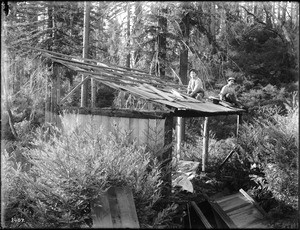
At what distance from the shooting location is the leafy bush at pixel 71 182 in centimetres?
510

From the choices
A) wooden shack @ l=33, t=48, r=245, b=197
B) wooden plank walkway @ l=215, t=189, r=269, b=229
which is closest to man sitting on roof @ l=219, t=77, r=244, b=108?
wooden shack @ l=33, t=48, r=245, b=197

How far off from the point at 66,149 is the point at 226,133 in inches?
506

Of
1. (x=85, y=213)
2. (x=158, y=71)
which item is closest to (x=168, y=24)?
(x=158, y=71)

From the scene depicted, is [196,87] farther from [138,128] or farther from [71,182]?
[71,182]

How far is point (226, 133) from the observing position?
17.0 meters

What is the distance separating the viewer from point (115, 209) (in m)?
5.19

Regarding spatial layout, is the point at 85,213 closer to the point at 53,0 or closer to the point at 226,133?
the point at 53,0

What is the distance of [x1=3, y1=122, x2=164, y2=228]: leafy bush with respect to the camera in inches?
201

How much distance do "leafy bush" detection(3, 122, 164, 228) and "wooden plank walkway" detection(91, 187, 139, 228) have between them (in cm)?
14

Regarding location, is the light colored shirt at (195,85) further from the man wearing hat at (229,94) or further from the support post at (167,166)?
the support post at (167,166)

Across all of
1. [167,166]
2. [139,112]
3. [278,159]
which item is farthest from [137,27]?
[167,166]

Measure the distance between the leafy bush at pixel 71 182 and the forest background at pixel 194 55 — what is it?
11.2 ft

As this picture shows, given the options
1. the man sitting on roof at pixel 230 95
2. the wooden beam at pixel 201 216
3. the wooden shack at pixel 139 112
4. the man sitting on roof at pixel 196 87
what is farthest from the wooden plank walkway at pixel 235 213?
the man sitting on roof at pixel 230 95

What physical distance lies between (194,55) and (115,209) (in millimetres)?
9157
